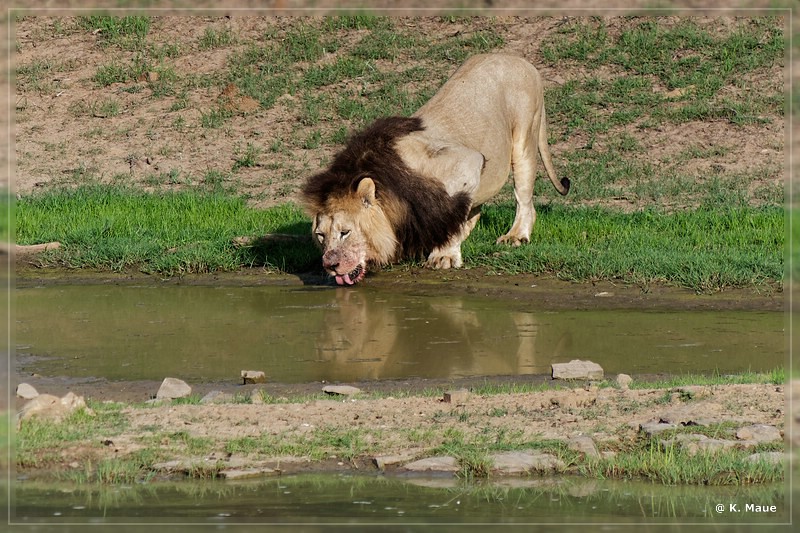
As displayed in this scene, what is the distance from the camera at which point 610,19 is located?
60.8 feet

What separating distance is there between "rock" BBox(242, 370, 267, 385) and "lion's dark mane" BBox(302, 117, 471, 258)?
3049 millimetres

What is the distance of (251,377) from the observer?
7.80 meters

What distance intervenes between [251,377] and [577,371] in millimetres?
1912

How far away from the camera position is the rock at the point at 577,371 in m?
7.75

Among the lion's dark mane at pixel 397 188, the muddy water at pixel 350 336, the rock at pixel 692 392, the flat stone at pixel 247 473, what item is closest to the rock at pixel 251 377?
the muddy water at pixel 350 336

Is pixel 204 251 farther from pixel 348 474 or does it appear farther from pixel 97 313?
pixel 348 474

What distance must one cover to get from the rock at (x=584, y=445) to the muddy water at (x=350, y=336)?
2.09 m

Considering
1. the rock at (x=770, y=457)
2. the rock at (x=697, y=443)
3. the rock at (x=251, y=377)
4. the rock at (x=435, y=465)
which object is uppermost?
the rock at (x=251, y=377)

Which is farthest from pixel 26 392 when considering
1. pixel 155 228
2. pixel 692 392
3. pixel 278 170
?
pixel 278 170

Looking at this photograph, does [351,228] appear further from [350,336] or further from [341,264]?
[350,336]

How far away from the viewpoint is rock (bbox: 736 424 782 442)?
605cm

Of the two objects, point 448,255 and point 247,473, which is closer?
point 247,473

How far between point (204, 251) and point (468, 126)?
2627 millimetres

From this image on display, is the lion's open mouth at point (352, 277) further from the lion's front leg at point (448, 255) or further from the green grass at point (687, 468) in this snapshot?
the green grass at point (687, 468)
